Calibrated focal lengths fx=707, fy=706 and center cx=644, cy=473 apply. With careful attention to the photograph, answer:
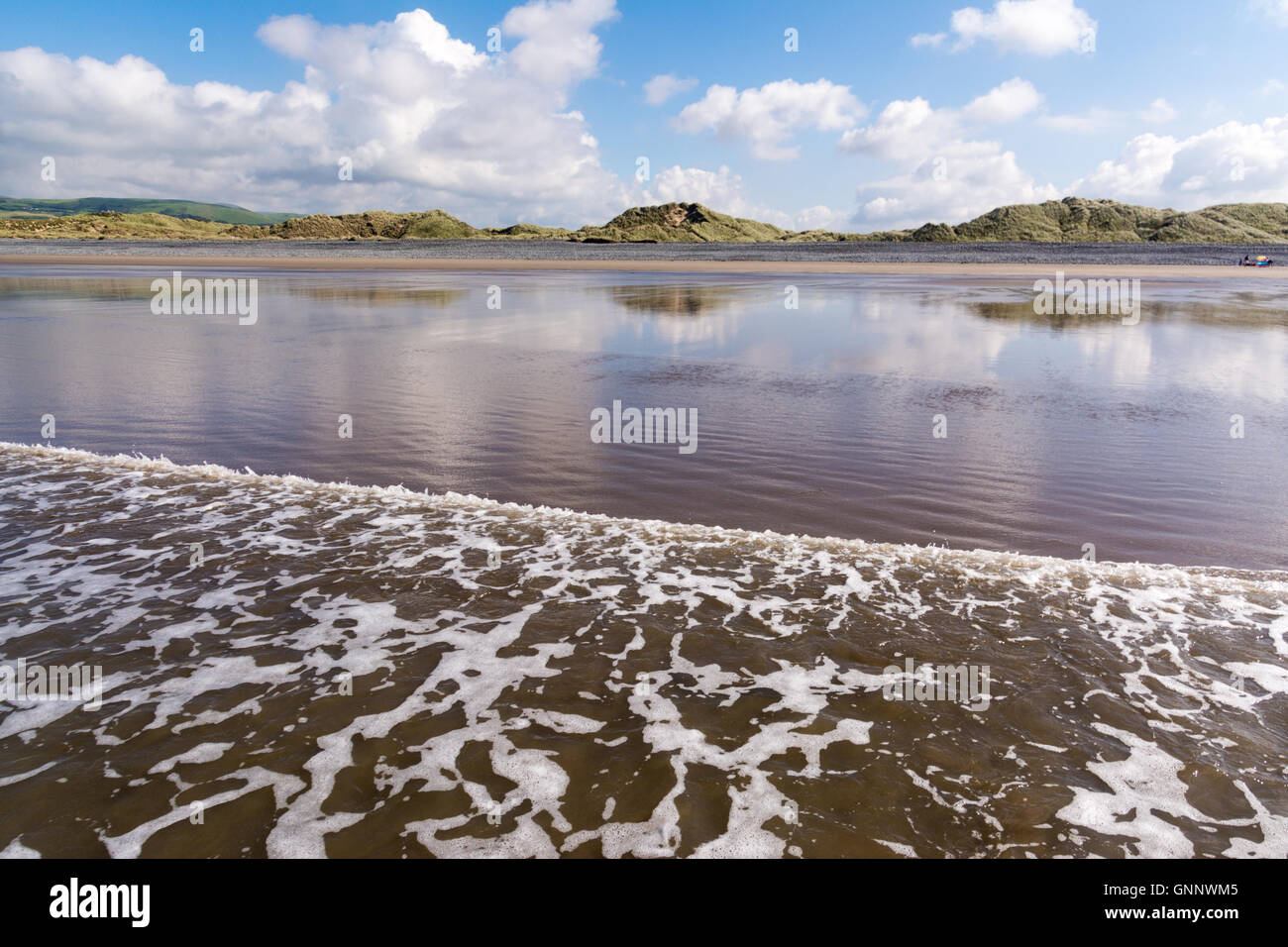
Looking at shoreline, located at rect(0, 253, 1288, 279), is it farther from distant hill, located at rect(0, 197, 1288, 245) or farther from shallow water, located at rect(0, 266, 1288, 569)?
distant hill, located at rect(0, 197, 1288, 245)

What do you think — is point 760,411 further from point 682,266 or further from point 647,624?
point 682,266

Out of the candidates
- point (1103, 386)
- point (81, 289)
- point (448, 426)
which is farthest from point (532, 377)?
point (81, 289)

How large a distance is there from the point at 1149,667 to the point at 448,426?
34.0ft

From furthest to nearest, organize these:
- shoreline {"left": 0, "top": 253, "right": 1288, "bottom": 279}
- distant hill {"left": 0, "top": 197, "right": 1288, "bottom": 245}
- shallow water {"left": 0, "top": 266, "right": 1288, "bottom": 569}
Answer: distant hill {"left": 0, "top": 197, "right": 1288, "bottom": 245}
shoreline {"left": 0, "top": 253, "right": 1288, "bottom": 279}
shallow water {"left": 0, "top": 266, "right": 1288, "bottom": 569}

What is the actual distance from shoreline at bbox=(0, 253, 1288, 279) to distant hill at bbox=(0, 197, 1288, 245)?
6118cm

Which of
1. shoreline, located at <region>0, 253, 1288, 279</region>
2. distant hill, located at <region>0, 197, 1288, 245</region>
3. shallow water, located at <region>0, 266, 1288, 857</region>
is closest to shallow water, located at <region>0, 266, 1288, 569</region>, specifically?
shallow water, located at <region>0, 266, 1288, 857</region>

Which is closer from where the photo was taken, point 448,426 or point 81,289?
point 448,426

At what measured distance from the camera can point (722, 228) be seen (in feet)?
541

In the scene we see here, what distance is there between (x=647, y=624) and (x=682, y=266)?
207ft

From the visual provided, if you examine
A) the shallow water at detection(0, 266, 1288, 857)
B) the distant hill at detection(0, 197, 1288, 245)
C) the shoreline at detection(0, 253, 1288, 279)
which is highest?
the distant hill at detection(0, 197, 1288, 245)

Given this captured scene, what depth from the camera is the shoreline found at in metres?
57.6

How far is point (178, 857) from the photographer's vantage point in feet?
12.4

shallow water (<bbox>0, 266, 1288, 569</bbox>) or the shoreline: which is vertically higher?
the shoreline
